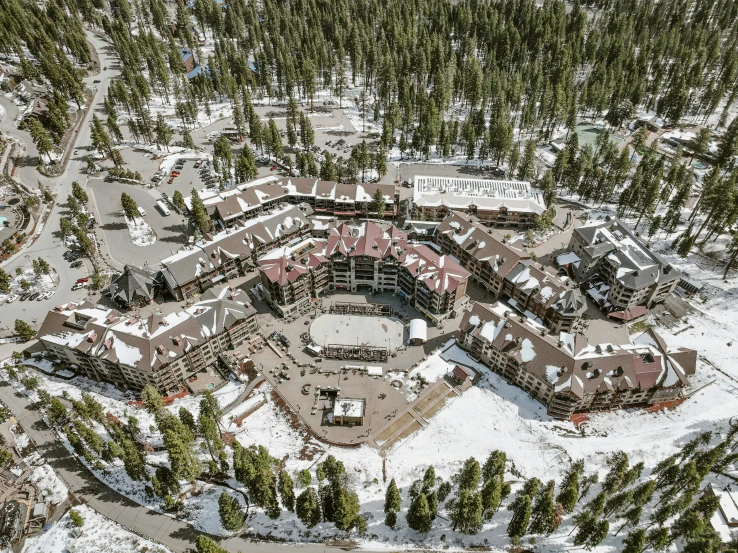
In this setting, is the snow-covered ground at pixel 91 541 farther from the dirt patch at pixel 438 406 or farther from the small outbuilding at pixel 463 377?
the small outbuilding at pixel 463 377

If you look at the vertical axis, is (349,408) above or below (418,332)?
below

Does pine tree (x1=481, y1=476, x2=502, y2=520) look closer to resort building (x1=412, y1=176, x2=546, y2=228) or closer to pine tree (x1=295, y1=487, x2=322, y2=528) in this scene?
pine tree (x1=295, y1=487, x2=322, y2=528)

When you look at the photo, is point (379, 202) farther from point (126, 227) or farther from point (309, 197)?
point (126, 227)

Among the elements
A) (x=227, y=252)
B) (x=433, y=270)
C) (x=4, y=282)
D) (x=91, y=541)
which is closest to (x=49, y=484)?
(x=91, y=541)

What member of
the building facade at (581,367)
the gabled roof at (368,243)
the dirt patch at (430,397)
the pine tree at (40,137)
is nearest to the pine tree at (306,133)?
the gabled roof at (368,243)

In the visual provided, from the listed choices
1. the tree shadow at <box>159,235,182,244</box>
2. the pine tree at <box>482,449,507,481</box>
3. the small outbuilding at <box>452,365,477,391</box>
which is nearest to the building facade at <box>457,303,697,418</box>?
the small outbuilding at <box>452,365,477,391</box>
